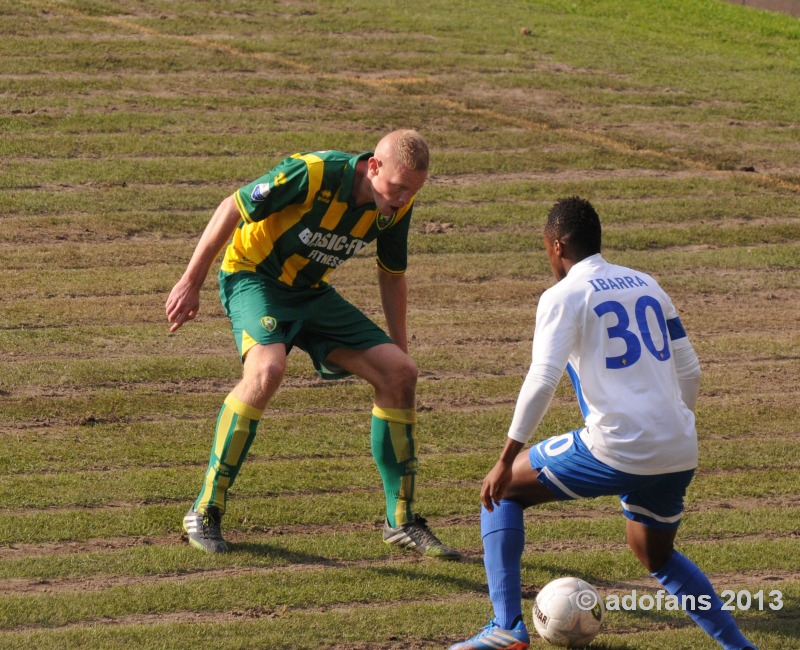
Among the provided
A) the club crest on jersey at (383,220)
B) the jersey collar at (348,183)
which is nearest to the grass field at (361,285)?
the club crest on jersey at (383,220)

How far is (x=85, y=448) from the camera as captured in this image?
23.9ft

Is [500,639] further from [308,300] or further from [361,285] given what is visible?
[361,285]

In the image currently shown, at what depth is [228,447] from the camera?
5910 millimetres

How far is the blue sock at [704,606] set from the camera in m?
4.82

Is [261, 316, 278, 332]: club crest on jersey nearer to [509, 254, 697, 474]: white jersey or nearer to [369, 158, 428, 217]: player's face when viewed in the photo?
[369, 158, 428, 217]: player's face

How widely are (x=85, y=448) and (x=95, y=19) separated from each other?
11363 mm

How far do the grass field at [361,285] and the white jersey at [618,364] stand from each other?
1.04 m

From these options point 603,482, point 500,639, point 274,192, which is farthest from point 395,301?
point 500,639

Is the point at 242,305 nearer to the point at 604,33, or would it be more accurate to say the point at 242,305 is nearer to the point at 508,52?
the point at 508,52

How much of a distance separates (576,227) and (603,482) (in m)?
1.03

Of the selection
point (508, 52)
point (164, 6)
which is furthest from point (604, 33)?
point (164, 6)

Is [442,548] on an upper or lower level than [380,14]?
lower

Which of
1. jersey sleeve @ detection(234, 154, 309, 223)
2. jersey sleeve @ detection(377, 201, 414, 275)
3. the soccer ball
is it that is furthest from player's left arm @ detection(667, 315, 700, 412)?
jersey sleeve @ detection(234, 154, 309, 223)

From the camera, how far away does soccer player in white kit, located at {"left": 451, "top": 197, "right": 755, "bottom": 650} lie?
4.62m
